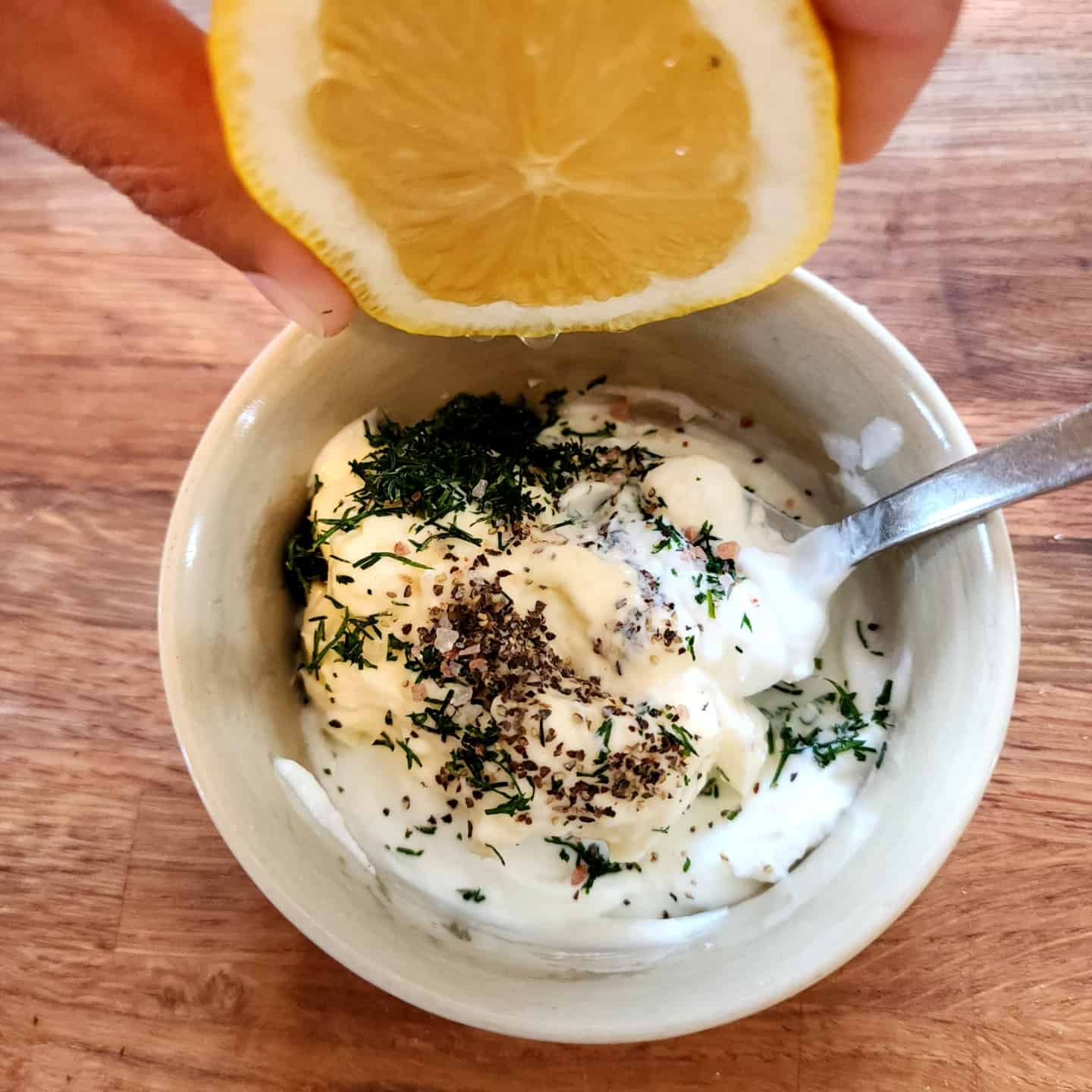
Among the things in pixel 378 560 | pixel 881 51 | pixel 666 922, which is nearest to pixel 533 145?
pixel 881 51

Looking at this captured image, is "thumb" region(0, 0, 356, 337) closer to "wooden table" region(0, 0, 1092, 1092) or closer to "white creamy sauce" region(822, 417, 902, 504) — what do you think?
"wooden table" region(0, 0, 1092, 1092)

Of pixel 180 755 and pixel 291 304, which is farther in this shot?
pixel 180 755

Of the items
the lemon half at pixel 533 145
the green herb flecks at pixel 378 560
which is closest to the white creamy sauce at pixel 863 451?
the lemon half at pixel 533 145

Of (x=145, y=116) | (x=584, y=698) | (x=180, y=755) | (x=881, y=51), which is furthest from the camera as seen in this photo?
(x=180, y=755)

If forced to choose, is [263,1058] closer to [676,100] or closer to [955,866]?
[955,866]

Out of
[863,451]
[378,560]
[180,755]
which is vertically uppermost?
[863,451]

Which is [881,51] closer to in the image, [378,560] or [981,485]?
[981,485]

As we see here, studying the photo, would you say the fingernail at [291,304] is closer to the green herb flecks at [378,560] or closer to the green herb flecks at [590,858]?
the green herb flecks at [378,560]
